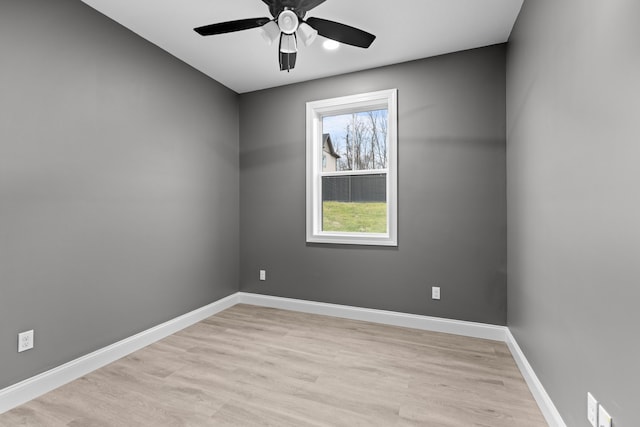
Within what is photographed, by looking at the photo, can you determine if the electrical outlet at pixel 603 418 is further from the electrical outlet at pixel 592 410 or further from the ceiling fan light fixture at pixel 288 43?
the ceiling fan light fixture at pixel 288 43

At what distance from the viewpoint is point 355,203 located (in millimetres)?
3400

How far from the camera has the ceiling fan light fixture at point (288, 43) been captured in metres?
1.90

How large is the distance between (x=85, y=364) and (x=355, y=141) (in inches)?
122

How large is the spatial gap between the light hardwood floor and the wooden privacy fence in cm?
141

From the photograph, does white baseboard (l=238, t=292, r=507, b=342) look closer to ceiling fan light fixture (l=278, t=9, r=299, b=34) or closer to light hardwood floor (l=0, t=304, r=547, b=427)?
light hardwood floor (l=0, t=304, r=547, b=427)

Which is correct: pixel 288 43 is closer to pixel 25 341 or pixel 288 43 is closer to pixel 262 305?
pixel 25 341

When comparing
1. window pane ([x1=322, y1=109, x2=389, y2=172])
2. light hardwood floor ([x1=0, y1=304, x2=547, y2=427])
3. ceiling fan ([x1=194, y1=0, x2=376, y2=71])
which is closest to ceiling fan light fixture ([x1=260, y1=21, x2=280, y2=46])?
ceiling fan ([x1=194, y1=0, x2=376, y2=71])

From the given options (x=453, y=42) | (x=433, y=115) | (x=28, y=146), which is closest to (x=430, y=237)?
(x=433, y=115)

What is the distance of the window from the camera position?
3137 millimetres

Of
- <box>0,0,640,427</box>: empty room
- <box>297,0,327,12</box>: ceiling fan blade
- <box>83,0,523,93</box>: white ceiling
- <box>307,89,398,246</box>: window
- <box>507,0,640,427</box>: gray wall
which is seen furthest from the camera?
<box>307,89,398,246</box>: window

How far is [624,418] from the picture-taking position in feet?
3.36

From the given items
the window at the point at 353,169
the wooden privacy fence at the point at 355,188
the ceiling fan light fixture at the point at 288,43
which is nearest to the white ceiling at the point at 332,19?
the window at the point at 353,169

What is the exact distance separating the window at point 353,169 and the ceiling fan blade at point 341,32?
1259mm

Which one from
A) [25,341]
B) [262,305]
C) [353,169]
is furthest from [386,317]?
[25,341]
